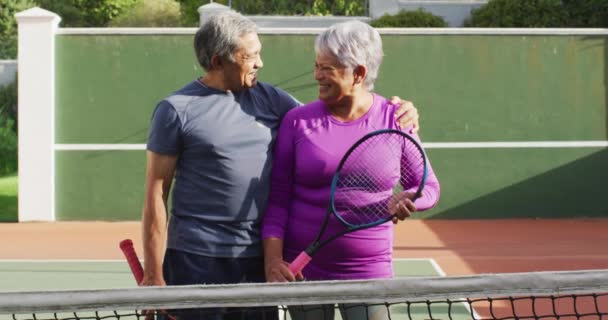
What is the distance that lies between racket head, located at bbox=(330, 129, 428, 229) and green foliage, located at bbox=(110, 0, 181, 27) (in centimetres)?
2059

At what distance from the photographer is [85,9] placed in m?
24.3

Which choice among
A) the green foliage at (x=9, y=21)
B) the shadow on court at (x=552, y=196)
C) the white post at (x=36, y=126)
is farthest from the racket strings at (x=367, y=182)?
Answer: the green foliage at (x=9, y=21)

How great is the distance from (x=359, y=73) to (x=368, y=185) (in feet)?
1.10

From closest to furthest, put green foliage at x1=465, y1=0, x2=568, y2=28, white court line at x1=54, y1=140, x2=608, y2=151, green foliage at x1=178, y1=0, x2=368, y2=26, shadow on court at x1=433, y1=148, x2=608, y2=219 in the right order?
white court line at x1=54, y1=140, x2=608, y2=151 < shadow on court at x1=433, y1=148, x2=608, y2=219 < green foliage at x1=465, y1=0, x2=568, y2=28 < green foliage at x1=178, y1=0, x2=368, y2=26

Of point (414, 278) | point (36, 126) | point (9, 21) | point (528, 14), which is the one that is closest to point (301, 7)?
point (528, 14)

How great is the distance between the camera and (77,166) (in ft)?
43.0

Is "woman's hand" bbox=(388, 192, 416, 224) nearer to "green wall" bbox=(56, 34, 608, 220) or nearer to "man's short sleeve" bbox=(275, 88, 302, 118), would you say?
"man's short sleeve" bbox=(275, 88, 302, 118)

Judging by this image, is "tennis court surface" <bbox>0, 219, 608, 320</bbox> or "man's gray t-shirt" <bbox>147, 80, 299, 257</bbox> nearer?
"tennis court surface" <bbox>0, 219, 608, 320</bbox>

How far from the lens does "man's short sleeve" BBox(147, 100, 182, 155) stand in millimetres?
3127

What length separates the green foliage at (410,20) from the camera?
1952 cm

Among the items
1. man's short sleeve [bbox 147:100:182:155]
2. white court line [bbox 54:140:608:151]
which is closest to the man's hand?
man's short sleeve [bbox 147:100:182:155]

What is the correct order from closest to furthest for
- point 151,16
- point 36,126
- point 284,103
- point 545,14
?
point 284,103
point 36,126
point 545,14
point 151,16

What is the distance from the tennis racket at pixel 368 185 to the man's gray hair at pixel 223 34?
0.48m

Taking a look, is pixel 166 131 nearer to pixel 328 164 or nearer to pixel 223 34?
pixel 223 34
